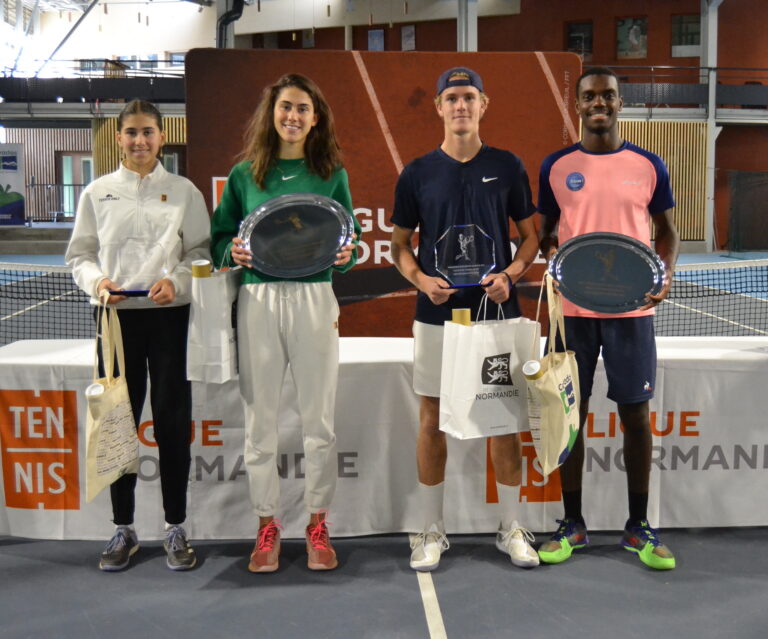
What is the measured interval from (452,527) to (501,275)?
3.94 ft

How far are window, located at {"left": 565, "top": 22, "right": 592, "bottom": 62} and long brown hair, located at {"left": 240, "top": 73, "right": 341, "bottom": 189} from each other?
20.9 meters

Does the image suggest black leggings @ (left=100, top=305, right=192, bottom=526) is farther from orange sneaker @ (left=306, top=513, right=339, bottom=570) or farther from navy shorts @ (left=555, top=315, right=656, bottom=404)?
navy shorts @ (left=555, top=315, right=656, bottom=404)

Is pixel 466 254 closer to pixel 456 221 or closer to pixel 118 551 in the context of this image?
pixel 456 221

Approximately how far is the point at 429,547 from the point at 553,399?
770 mm

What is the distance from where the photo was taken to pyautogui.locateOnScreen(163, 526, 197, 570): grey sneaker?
308cm

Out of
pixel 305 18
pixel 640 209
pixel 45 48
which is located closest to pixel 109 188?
pixel 640 209

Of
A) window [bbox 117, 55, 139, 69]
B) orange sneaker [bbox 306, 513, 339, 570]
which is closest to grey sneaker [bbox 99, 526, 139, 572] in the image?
orange sneaker [bbox 306, 513, 339, 570]

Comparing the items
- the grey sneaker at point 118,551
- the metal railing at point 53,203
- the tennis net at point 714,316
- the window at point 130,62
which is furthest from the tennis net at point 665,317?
the window at point 130,62

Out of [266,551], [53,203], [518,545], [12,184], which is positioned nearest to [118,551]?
[266,551]

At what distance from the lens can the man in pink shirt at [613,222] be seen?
9.53 ft

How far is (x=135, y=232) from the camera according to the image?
2.89m

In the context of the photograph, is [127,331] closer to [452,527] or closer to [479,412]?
[479,412]

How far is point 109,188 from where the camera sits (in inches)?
115

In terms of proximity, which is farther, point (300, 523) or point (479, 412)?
point (300, 523)
